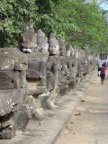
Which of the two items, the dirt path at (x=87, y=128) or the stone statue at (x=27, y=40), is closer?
the dirt path at (x=87, y=128)

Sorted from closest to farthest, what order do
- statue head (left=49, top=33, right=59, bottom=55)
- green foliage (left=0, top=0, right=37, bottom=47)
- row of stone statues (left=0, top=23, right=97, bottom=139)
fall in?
1. row of stone statues (left=0, top=23, right=97, bottom=139)
2. statue head (left=49, top=33, right=59, bottom=55)
3. green foliage (left=0, top=0, right=37, bottom=47)

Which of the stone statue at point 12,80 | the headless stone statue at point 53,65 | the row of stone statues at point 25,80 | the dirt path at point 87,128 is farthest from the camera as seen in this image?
the headless stone statue at point 53,65

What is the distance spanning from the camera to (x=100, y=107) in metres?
13.6

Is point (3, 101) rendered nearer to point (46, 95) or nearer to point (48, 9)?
point (46, 95)

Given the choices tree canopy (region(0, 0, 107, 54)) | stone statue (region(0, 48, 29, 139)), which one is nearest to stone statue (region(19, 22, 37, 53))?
stone statue (region(0, 48, 29, 139))

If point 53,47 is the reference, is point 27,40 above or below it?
above

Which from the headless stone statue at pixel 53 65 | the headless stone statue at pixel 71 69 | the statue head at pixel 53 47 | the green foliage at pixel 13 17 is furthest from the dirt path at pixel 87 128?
the green foliage at pixel 13 17

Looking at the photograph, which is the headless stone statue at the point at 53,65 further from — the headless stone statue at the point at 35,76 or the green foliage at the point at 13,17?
the green foliage at the point at 13,17

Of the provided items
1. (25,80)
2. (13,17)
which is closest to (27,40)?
(25,80)

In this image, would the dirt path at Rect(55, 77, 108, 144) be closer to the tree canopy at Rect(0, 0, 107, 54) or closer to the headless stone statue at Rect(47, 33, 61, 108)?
the headless stone statue at Rect(47, 33, 61, 108)

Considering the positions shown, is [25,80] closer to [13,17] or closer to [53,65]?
[53,65]

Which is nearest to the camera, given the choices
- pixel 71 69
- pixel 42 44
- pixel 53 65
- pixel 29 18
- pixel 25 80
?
pixel 25 80

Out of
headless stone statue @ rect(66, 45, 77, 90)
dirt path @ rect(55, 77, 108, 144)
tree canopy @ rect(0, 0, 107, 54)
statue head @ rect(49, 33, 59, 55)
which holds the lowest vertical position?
dirt path @ rect(55, 77, 108, 144)

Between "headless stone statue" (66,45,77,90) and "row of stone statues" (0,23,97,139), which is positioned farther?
"headless stone statue" (66,45,77,90)
